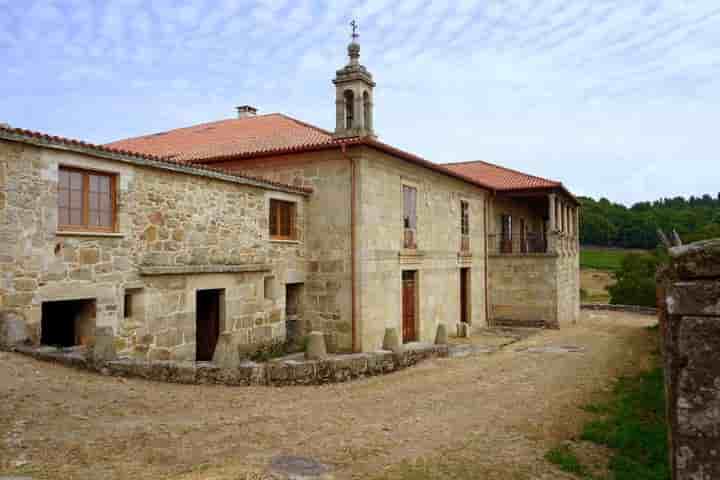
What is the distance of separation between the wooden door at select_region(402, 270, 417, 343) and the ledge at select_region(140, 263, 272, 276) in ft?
14.8

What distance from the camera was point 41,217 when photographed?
27.5 feet

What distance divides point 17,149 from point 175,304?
146 inches

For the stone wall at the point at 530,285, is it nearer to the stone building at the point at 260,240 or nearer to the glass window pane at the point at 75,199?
the stone building at the point at 260,240

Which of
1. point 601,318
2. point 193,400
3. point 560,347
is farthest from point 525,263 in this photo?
point 193,400

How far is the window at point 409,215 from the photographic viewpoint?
15.7 m

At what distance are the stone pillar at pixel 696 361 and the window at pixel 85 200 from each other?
27.9 feet

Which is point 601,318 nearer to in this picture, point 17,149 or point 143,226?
point 143,226

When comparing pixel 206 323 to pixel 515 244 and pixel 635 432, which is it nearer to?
pixel 635 432

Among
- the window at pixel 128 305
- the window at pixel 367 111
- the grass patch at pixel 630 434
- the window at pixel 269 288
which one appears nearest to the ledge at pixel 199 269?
the window at pixel 269 288

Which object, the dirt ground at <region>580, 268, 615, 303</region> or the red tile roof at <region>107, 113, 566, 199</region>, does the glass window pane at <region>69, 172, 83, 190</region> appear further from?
the dirt ground at <region>580, 268, 615, 303</region>

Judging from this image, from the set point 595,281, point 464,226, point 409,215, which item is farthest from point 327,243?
point 595,281

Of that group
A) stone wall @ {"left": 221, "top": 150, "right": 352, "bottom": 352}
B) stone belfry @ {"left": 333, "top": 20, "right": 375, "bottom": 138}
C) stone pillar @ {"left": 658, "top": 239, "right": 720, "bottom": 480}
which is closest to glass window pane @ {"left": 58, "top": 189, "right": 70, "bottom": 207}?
stone wall @ {"left": 221, "top": 150, "right": 352, "bottom": 352}

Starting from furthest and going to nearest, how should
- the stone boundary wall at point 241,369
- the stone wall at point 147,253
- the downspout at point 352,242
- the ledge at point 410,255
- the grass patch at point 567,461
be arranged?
the ledge at point 410,255, the downspout at point 352,242, the stone wall at point 147,253, the stone boundary wall at point 241,369, the grass patch at point 567,461

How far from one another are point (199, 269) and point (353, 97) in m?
6.89
